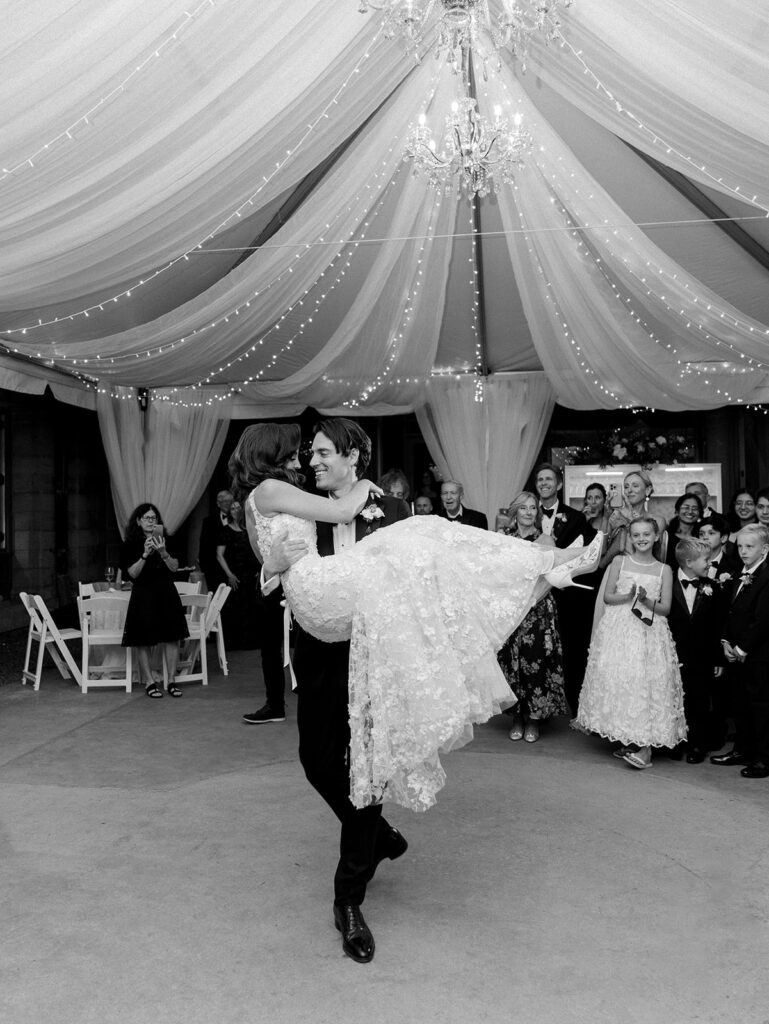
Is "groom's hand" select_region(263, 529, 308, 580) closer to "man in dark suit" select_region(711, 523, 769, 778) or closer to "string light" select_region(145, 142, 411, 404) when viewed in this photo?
"string light" select_region(145, 142, 411, 404)

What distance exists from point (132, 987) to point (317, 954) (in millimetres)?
517

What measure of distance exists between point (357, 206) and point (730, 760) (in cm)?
340

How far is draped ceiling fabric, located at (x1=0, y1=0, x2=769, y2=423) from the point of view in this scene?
298cm

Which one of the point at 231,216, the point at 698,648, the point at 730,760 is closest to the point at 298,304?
the point at 231,216

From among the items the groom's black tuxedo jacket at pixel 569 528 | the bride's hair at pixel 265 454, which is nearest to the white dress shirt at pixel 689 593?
the groom's black tuxedo jacket at pixel 569 528

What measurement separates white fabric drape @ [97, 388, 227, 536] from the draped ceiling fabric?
3.59 ft

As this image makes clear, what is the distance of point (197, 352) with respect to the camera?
639cm

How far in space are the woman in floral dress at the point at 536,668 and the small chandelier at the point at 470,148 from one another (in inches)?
Result: 90.2

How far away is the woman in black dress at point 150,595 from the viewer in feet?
20.4

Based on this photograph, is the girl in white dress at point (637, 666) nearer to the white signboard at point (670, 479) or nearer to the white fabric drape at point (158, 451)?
the white signboard at point (670, 479)

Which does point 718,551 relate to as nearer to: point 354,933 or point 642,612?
point 642,612

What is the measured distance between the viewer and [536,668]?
4.99 meters

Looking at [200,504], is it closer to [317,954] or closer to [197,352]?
[197,352]

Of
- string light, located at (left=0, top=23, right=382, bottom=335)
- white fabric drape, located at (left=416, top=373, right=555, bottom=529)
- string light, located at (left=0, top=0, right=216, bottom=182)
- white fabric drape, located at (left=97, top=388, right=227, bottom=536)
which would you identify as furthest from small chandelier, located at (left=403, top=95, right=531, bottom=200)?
white fabric drape, located at (left=97, top=388, right=227, bottom=536)
